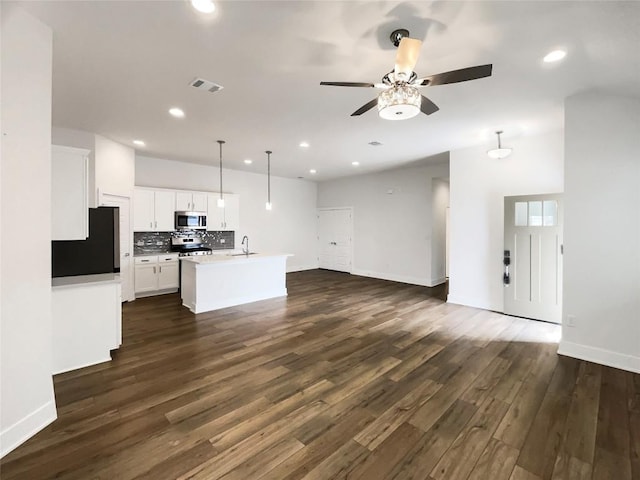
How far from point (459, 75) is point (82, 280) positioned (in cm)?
395

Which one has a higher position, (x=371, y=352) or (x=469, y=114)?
(x=469, y=114)

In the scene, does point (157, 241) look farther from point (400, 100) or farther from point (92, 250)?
point (400, 100)

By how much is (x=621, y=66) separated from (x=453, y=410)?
3336mm

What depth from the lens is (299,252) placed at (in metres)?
9.42

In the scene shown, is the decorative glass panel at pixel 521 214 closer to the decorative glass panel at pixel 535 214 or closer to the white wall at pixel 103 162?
the decorative glass panel at pixel 535 214

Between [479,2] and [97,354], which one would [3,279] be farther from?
[479,2]

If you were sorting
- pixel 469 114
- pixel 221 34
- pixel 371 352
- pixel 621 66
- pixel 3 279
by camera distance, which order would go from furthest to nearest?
1. pixel 469 114
2. pixel 371 352
3. pixel 621 66
4. pixel 221 34
5. pixel 3 279

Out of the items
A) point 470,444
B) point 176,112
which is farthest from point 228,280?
point 470,444

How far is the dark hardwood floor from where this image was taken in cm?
180

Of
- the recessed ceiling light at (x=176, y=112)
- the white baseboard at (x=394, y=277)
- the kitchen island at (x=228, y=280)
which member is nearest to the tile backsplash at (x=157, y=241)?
the kitchen island at (x=228, y=280)

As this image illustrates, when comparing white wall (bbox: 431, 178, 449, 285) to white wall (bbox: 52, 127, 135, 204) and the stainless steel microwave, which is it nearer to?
the stainless steel microwave

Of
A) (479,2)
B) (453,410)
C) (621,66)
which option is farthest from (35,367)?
(621,66)

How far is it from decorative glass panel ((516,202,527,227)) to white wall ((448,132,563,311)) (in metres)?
0.23

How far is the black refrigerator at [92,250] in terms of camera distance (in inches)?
133
